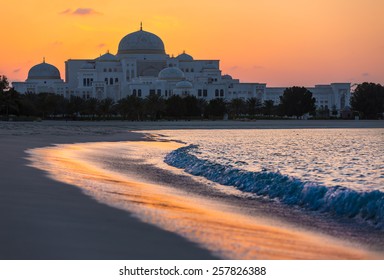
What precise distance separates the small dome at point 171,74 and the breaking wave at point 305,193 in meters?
117

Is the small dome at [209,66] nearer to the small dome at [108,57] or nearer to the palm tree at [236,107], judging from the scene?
the small dome at [108,57]

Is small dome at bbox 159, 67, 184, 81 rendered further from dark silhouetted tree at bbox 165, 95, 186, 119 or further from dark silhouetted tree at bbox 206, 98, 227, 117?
dark silhouetted tree at bbox 165, 95, 186, 119

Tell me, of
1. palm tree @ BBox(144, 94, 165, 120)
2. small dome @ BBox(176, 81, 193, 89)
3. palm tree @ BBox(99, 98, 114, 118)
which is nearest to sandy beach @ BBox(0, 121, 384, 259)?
palm tree @ BBox(144, 94, 165, 120)

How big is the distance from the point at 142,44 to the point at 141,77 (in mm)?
10287

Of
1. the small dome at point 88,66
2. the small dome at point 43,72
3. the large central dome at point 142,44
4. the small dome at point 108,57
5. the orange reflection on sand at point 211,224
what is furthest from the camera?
the small dome at point 43,72

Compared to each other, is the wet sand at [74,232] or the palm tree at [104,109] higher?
the palm tree at [104,109]

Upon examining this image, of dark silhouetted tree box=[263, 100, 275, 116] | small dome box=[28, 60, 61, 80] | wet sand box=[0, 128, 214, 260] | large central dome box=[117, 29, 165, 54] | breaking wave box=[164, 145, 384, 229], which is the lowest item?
breaking wave box=[164, 145, 384, 229]

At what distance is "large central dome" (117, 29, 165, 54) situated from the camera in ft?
478

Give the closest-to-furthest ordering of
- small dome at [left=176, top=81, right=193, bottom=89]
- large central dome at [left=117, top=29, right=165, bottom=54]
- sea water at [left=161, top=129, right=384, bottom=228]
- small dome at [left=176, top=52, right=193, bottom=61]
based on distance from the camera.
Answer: sea water at [left=161, top=129, right=384, bottom=228] → small dome at [left=176, top=81, right=193, bottom=89] → large central dome at [left=117, top=29, right=165, bottom=54] → small dome at [left=176, top=52, right=193, bottom=61]

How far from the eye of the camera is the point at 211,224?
1030 cm

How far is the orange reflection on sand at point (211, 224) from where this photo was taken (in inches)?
335

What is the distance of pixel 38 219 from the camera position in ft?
31.6

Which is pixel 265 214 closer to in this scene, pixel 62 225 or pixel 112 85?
pixel 62 225

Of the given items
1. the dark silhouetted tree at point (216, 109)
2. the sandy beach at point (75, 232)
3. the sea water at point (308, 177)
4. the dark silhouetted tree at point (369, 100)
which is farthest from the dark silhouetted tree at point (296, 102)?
the sandy beach at point (75, 232)
